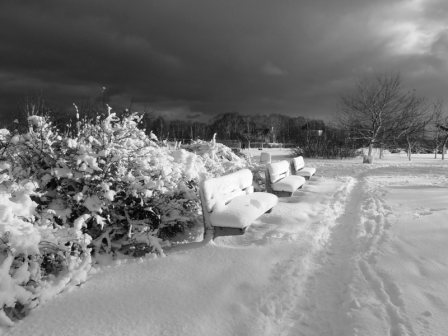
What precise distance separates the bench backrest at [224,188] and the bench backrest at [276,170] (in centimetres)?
101

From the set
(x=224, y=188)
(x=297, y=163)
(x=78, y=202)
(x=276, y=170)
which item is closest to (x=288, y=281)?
(x=224, y=188)

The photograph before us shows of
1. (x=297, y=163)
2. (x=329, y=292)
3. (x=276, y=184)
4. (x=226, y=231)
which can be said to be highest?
(x=297, y=163)

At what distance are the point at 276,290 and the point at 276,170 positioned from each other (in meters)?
3.93

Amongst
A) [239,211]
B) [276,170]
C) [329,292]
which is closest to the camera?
[329,292]

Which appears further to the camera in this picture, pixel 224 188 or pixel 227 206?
pixel 224 188

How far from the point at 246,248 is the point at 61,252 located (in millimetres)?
1901

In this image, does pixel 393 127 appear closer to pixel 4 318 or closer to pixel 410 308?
pixel 410 308

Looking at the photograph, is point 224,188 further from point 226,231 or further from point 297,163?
point 297,163

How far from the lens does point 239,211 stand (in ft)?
11.8

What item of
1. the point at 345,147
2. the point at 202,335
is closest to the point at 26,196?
the point at 202,335

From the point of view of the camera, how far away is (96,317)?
2.16 m

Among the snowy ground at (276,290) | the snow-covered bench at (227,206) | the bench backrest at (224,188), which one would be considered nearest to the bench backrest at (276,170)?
the bench backrest at (224,188)

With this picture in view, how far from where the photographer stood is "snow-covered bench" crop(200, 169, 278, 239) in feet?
11.2

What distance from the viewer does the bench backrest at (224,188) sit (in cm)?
356
